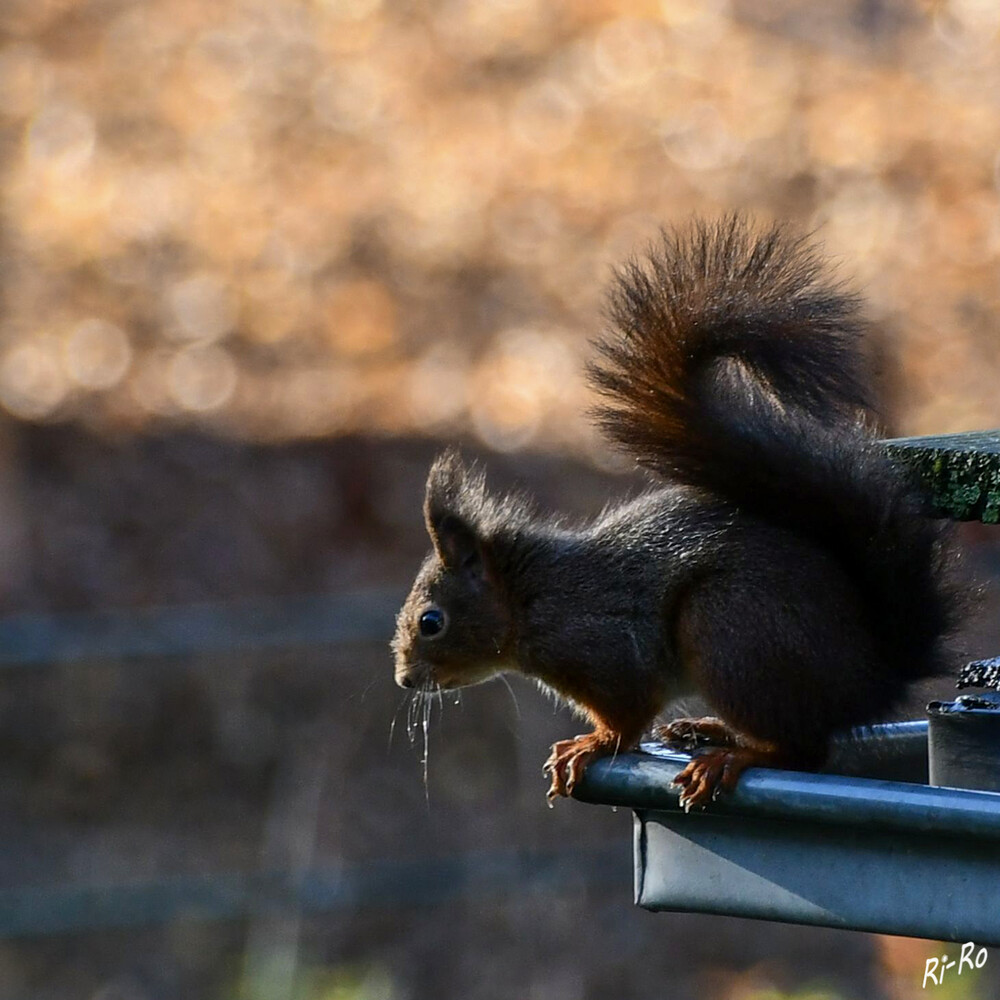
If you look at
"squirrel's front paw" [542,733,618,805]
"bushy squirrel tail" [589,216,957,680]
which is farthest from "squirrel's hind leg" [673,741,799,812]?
"bushy squirrel tail" [589,216,957,680]

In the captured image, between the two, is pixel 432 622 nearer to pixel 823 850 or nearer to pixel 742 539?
pixel 742 539

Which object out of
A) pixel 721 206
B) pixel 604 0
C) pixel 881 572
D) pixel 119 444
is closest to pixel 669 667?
pixel 881 572

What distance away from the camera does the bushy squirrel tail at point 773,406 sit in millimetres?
2008

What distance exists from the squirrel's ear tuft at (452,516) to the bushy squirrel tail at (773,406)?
307mm

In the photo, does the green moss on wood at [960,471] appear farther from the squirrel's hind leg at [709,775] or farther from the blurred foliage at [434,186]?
the blurred foliage at [434,186]

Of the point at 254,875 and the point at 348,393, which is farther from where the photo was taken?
the point at 348,393

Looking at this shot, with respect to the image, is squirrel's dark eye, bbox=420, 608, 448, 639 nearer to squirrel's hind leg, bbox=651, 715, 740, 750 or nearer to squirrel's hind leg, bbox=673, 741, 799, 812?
squirrel's hind leg, bbox=651, 715, 740, 750

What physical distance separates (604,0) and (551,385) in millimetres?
3188

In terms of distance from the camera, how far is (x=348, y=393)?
21.5 feet

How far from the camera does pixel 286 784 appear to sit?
5.88 meters

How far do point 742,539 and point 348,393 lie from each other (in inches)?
180

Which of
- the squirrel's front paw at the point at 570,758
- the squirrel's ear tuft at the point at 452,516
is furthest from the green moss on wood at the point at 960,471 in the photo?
the squirrel's ear tuft at the point at 452,516

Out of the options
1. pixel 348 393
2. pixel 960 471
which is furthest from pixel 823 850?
pixel 348 393

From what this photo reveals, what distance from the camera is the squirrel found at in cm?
200
